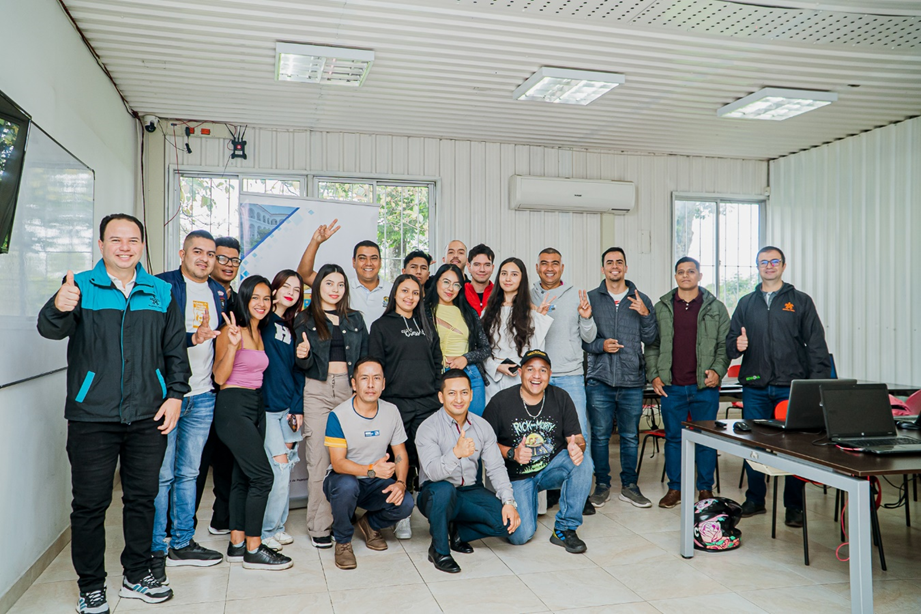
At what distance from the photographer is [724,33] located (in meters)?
4.21

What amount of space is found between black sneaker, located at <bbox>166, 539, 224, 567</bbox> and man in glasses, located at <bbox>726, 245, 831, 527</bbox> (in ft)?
10.9

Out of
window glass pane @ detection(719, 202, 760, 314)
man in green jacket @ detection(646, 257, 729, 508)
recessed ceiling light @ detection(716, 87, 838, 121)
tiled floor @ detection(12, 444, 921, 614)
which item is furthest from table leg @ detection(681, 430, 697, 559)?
window glass pane @ detection(719, 202, 760, 314)

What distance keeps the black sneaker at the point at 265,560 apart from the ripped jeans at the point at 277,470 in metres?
0.17

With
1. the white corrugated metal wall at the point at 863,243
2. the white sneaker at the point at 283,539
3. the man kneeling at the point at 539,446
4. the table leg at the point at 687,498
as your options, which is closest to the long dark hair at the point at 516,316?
the man kneeling at the point at 539,446

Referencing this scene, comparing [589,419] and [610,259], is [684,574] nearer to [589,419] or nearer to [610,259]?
[589,419]

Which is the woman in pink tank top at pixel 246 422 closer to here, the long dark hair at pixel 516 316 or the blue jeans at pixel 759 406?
the long dark hair at pixel 516 316

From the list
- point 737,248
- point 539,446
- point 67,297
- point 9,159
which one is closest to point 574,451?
point 539,446

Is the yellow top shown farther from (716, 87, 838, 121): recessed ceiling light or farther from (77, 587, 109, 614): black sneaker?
(716, 87, 838, 121): recessed ceiling light

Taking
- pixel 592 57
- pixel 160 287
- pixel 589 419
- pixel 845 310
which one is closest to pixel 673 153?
pixel 845 310

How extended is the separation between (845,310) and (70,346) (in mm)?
6739

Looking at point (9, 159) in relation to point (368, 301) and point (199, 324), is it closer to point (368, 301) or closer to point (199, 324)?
point (199, 324)

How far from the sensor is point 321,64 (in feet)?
15.0

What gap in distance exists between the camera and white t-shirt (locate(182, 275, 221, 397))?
11.0ft

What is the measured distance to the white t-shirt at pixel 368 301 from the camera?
14.4 feet
